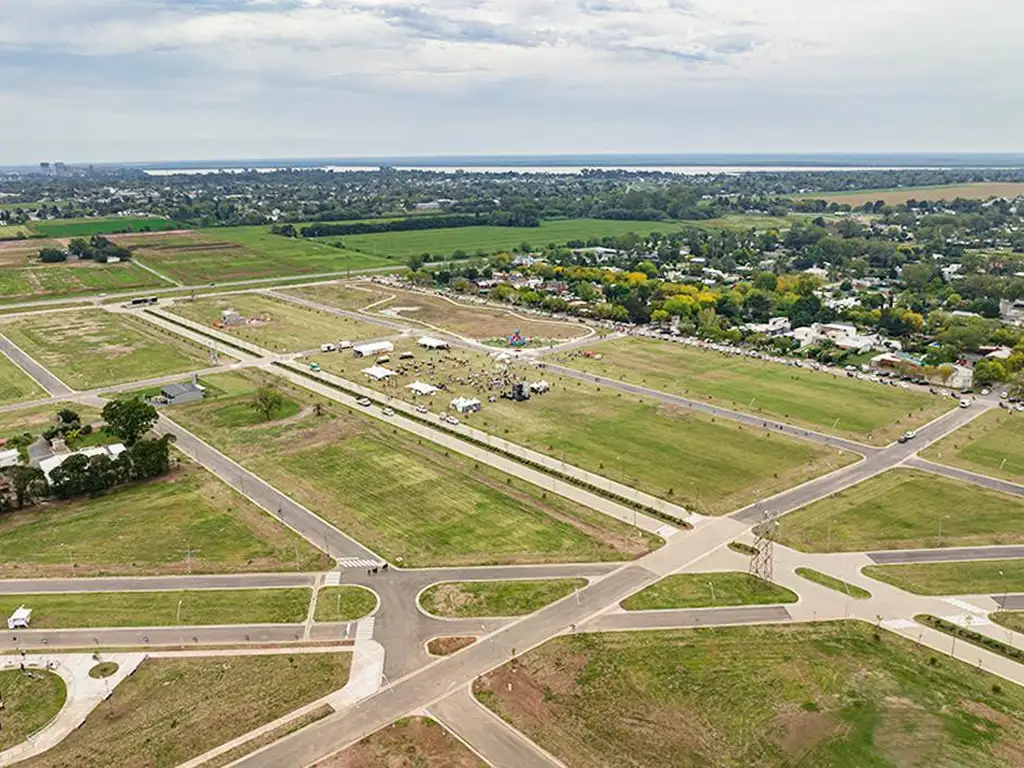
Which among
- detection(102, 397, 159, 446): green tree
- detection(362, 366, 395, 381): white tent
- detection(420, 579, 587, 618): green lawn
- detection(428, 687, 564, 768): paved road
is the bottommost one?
detection(428, 687, 564, 768): paved road

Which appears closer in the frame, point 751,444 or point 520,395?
point 751,444

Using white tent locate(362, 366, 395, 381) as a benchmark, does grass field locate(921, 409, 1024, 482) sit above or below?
below

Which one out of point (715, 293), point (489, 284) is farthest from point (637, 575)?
point (489, 284)

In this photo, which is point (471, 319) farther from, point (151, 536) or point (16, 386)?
point (151, 536)

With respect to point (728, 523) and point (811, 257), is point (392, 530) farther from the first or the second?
point (811, 257)

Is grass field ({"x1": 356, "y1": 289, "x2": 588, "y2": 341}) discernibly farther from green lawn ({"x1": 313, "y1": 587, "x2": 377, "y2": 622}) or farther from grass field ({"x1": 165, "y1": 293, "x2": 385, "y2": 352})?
green lawn ({"x1": 313, "y1": 587, "x2": 377, "y2": 622})

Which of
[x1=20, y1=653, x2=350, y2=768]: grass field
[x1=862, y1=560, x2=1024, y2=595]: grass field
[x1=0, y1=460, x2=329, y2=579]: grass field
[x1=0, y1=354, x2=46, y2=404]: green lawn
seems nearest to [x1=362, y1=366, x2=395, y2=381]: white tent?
[x1=0, y1=460, x2=329, y2=579]: grass field
